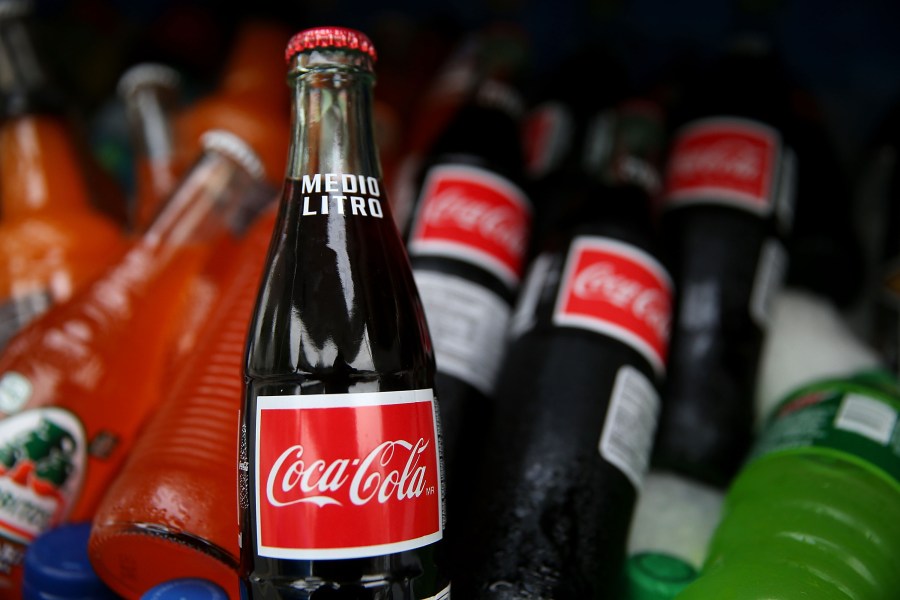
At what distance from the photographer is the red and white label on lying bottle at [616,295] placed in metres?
0.65

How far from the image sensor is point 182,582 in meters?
0.49

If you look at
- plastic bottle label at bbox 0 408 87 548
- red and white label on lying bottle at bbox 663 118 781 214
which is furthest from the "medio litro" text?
red and white label on lying bottle at bbox 663 118 781 214

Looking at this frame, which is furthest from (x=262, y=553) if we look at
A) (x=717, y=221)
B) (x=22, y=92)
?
(x=22, y=92)

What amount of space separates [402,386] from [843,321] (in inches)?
28.0

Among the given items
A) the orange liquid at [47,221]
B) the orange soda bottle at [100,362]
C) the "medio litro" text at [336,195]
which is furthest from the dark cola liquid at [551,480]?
the orange liquid at [47,221]

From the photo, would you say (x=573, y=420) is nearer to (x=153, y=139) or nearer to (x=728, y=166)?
(x=728, y=166)

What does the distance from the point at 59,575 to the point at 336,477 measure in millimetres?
271

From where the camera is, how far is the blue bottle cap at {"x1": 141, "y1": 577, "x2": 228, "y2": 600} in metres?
0.47

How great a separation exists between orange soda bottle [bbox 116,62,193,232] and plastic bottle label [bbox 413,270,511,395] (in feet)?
1.60

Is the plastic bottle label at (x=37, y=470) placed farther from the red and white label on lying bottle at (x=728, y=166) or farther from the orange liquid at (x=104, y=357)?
the red and white label on lying bottle at (x=728, y=166)

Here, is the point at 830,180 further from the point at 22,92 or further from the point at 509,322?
the point at 22,92

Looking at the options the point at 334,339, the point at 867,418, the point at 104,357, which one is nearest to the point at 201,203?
the point at 104,357

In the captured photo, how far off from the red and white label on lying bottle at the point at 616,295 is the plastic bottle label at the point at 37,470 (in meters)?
0.43

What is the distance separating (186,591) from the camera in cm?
48
